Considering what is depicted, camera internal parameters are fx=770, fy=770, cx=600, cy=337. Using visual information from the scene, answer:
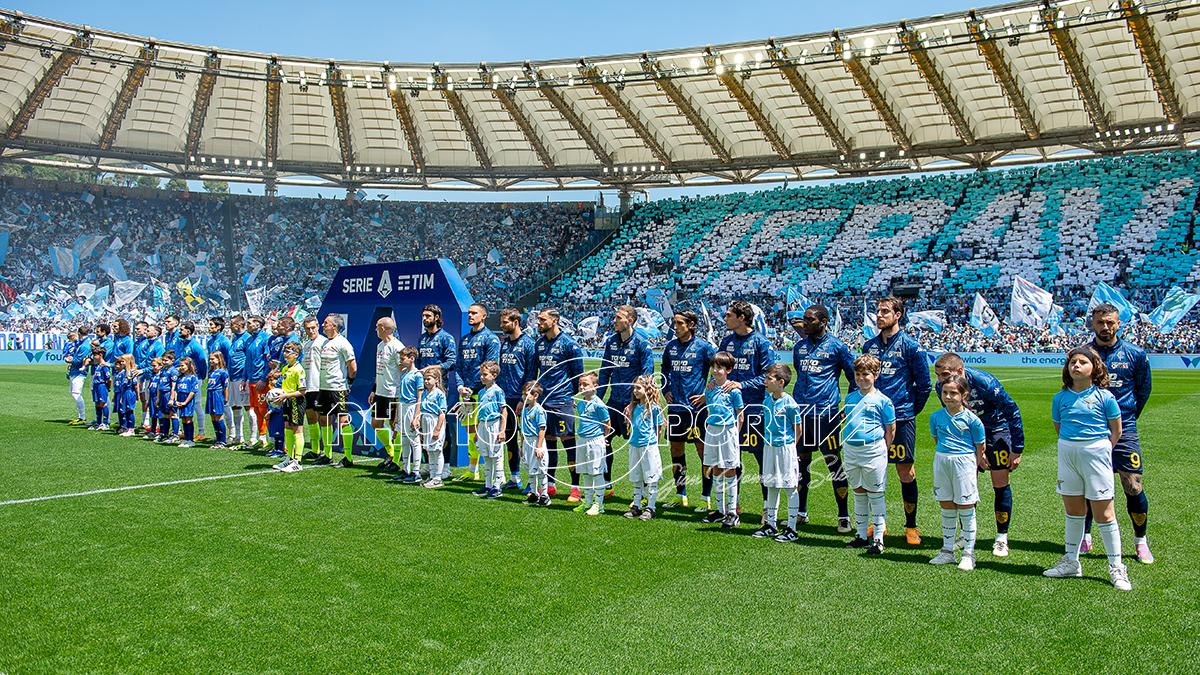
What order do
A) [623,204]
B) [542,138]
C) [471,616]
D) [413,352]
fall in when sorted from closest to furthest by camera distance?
1. [471,616]
2. [413,352]
3. [542,138]
4. [623,204]

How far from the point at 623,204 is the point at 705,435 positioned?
4203 cm

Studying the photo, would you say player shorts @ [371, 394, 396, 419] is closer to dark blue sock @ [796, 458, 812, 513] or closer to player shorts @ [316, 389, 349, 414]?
player shorts @ [316, 389, 349, 414]

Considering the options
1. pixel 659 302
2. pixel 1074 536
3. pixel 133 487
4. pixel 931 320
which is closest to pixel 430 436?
pixel 133 487

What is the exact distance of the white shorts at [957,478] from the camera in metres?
5.54

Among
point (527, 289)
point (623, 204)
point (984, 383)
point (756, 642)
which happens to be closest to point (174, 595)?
point (756, 642)

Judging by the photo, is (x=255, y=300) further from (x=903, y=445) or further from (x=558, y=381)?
(x=903, y=445)

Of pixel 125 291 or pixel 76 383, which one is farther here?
pixel 125 291

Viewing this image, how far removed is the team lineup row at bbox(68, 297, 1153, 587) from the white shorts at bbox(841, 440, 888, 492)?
16mm

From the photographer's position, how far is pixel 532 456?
7.92 meters

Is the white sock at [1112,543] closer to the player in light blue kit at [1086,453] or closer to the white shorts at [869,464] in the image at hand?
the player in light blue kit at [1086,453]

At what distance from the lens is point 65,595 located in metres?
4.86

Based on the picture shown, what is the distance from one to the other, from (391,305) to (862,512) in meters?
7.34

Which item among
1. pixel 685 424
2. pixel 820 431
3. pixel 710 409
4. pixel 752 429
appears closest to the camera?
pixel 820 431

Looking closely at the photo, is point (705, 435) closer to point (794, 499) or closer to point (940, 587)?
point (794, 499)
